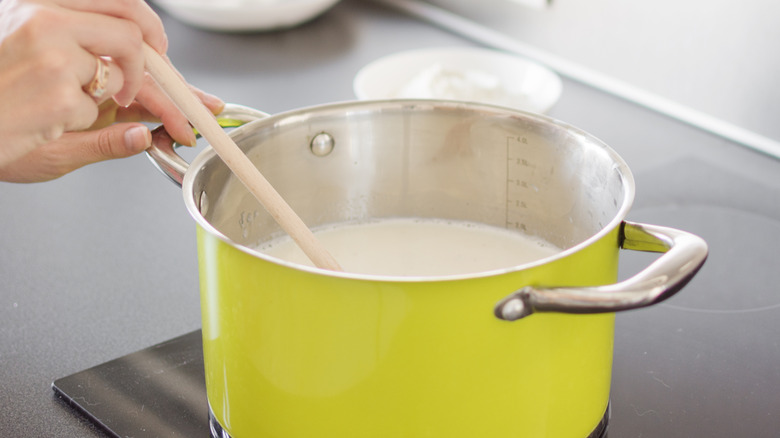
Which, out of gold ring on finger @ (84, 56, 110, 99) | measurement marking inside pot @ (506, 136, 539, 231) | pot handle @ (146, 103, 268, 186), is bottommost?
measurement marking inside pot @ (506, 136, 539, 231)

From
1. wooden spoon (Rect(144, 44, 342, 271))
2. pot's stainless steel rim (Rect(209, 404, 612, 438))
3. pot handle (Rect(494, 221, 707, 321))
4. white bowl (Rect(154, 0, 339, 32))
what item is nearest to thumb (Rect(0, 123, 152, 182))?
wooden spoon (Rect(144, 44, 342, 271))

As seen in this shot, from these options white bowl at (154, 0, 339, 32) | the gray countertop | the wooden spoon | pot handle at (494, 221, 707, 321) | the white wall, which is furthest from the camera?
white bowl at (154, 0, 339, 32)

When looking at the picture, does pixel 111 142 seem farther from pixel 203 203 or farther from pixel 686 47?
pixel 686 47

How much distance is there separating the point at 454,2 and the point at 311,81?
0.35 meters

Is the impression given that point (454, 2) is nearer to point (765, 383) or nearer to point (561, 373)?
point (765, 383)

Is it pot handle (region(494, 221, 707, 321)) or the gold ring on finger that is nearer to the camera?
pot handle (region(494, 221, 707, 321))

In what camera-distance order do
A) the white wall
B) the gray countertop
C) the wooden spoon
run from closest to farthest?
the wooden spoon
the gray countertop
the white wall

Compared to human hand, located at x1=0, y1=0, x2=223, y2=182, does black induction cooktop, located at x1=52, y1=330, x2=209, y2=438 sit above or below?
below

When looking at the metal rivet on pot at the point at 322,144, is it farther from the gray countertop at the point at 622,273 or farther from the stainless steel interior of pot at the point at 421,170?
the gray countertop at the point at 622,273

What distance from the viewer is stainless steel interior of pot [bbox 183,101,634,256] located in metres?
0.66

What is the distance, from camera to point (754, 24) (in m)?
1.01

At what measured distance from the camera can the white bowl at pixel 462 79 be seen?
1.08 metres

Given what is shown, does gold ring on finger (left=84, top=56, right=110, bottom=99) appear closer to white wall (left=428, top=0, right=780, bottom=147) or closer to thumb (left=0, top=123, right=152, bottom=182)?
thumb (left=0, top=123, right=152, bottom=182)

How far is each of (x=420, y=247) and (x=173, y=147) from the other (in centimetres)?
24
